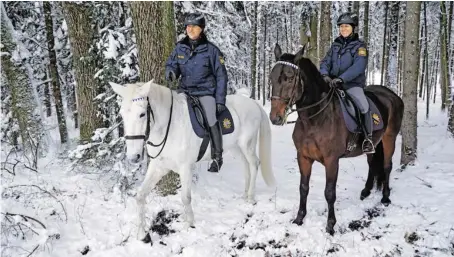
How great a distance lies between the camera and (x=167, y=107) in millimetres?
4926

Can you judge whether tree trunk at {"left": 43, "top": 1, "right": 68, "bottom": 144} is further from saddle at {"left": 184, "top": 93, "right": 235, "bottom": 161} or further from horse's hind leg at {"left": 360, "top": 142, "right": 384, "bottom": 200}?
horse's hind leg at {"left": 360, "top": 142, "right": 384, "bottom": 200}

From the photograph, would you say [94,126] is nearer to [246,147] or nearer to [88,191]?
[88,191]

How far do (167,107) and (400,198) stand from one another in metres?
4.36

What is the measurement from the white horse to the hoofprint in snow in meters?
0.40

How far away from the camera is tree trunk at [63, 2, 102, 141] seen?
24.9 ft

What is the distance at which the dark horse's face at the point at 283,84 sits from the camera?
444cm

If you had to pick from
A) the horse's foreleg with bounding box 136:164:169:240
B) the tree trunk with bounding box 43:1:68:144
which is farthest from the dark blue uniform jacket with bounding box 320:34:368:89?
the tree trunk with bounding box 43:1:68:144

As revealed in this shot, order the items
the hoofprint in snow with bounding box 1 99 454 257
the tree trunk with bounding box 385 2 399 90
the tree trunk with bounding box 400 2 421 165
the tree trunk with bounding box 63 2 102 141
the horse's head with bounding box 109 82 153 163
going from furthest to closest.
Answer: the tree trunk with bounding box 385 2 399 90
the tree trunk with bounding box 400 2 421 165
the tree trunk with bounding box 63 2 102 141
the hoofprint in snow with bounding box 1 99 454 257
the horse's head with bounding box 109 82 153 163

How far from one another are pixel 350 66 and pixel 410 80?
382 cm

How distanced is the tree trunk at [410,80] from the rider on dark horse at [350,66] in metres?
3.52

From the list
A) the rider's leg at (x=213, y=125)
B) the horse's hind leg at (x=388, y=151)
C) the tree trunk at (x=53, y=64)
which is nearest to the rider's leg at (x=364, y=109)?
the horse's hind leg at (x=388, y=151)

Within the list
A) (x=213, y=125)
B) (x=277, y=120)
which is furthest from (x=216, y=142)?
(x=277, y=120)

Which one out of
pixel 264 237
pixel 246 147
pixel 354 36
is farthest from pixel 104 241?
pixel 354 36

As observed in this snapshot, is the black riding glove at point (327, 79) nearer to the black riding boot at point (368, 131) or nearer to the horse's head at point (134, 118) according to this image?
the black riding boot at point (368, 131)
